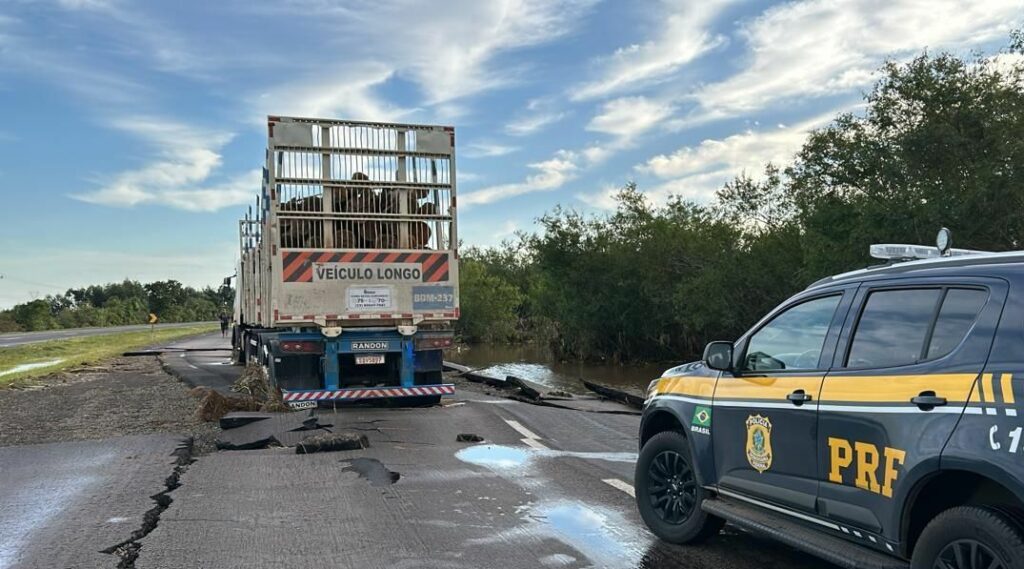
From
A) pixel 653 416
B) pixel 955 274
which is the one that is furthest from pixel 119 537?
pixel 955 274

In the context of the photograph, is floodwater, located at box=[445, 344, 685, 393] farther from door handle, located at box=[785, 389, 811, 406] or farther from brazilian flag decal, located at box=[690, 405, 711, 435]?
door handle, located at box=[785, 389, 811, 406]

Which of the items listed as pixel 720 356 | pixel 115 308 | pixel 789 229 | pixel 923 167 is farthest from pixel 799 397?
pixel 115 308

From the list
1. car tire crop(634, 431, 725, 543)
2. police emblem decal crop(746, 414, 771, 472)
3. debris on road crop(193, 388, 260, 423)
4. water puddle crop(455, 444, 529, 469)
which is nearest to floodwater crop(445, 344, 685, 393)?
debris on road crop(193, 388, 260, 423)

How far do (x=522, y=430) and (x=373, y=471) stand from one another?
123 inches

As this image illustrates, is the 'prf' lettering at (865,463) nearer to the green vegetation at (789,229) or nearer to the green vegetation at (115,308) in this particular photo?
the green vegetation at (789,229)

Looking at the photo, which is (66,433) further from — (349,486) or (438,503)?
(438,503)

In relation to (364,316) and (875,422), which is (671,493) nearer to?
(875,422)

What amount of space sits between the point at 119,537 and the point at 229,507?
97 cm

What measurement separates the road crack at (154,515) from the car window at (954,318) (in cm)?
461

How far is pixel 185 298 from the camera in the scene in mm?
130250

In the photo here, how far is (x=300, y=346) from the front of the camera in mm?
12109

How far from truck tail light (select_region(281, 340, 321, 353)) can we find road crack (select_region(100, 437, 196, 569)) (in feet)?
11.2

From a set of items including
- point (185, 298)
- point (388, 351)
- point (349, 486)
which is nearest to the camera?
point (349, 486)

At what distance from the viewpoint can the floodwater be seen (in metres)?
27.3
